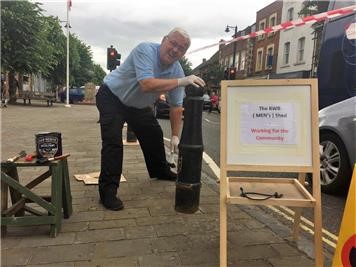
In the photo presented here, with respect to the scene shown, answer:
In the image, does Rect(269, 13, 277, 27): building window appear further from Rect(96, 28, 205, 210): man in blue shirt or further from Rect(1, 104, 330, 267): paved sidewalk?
Rect(1, 104, 330, 267): paved sidewalk

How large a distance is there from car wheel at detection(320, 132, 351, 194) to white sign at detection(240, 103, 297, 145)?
7.95ft

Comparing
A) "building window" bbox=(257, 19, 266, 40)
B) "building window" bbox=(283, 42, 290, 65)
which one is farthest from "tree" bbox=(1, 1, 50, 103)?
"building window" bbox=(257, 19, 266, 40)

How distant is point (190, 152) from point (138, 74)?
34.6 inches

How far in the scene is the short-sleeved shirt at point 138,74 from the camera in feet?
13.4

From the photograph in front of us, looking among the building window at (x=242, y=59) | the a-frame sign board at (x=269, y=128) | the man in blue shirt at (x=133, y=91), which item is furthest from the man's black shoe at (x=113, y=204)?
the building window at (x=242, y=59)

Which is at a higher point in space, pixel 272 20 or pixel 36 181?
pixel 272 20

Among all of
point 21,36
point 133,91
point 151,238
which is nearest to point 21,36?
point 21,36

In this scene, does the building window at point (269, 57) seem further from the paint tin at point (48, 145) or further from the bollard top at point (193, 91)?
the paint tin at point (48, 145)

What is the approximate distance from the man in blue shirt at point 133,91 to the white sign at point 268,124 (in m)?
0.98

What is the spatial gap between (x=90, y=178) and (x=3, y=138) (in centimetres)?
557

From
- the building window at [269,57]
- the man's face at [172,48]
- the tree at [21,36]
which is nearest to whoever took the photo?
the man's face at [172,48]

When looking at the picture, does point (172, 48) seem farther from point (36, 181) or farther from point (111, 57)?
point (111, 57)

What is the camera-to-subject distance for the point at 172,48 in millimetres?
4121

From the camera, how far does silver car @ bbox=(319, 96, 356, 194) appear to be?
16.1 ft
